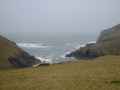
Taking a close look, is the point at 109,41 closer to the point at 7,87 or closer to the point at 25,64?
the point at 25,64

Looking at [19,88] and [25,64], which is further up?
[19,88]

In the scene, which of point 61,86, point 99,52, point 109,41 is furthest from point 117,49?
point 61,86

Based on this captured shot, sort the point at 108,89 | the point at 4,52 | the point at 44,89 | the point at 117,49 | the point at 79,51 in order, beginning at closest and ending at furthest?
the point at 108,89
the point at 44,89
the point at 4,52
the point at 117,49
the point at 79,51

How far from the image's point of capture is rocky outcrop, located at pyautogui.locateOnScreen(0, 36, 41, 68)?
42.5 m

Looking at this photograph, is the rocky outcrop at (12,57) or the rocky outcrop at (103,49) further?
the rocky outcrop at (103,49)

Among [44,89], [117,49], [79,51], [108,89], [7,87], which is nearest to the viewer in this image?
[108,89]

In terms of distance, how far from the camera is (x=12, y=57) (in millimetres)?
44906

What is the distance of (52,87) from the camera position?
14891mm

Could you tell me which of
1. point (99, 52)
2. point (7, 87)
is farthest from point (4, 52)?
point (7, 87)

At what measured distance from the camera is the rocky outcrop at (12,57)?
139ft

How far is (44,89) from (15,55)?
33.0m

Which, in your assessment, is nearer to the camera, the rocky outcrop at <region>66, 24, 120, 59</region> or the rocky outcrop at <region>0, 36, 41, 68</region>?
the rocky outcrop at <region>0, 36, 41, 68</region>

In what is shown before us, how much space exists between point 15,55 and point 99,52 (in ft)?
72.2

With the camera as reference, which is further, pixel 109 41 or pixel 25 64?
pixel 109 41
